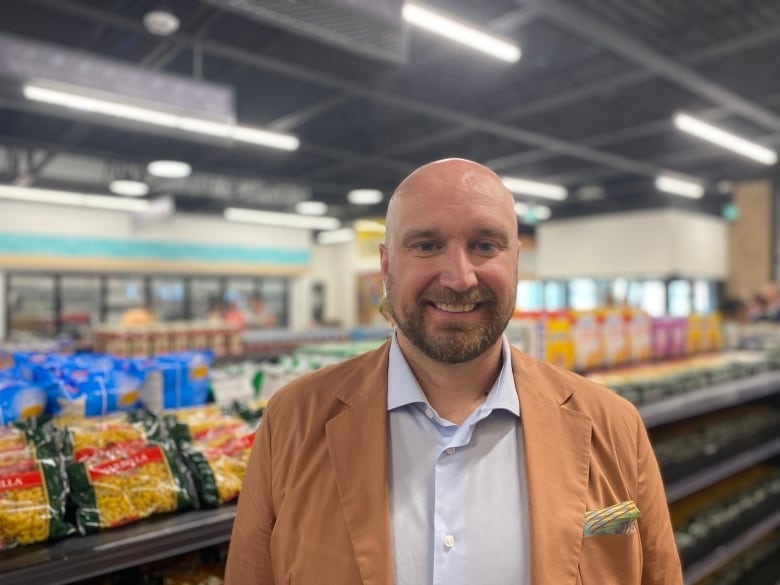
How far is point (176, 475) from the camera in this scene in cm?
166

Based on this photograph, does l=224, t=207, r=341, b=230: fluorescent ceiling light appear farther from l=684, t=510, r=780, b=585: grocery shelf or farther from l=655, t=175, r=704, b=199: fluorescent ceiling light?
l=684, t=510, r=780, b=585: grocery shelf

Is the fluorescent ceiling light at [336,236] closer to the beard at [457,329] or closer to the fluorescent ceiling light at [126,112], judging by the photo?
the fluorescent ceiling light at [126,112]

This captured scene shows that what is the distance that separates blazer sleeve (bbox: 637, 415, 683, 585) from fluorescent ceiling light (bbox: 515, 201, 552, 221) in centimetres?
1166

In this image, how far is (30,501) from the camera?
143 cm

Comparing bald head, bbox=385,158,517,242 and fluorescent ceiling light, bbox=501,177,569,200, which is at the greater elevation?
fluorescent ceiling light, bbox=501,177,569,200

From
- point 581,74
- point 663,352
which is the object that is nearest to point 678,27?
point 581,74

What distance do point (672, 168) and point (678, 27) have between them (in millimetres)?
6880

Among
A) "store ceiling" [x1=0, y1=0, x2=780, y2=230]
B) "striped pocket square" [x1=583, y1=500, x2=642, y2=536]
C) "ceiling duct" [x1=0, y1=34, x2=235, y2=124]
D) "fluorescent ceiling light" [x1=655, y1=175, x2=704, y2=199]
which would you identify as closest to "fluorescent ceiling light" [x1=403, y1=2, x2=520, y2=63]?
Result: "store ceiling" [x1=0, y1=0, x2=780, y2=230]

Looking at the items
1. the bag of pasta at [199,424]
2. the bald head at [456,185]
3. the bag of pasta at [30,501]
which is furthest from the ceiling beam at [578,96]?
the bag of pasta at [30,501]

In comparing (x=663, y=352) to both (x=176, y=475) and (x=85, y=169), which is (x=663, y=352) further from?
(x=85, y=169)

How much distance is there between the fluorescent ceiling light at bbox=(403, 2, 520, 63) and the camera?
4.63 meters

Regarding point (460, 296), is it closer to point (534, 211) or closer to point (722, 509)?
point (722, 509)

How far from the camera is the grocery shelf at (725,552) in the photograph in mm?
3348

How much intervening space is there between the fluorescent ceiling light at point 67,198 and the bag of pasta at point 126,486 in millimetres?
10635
